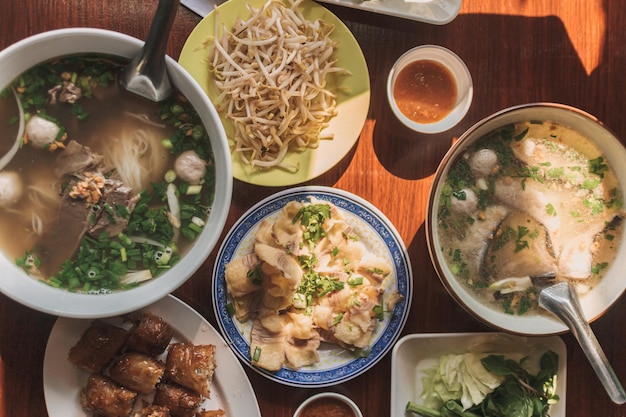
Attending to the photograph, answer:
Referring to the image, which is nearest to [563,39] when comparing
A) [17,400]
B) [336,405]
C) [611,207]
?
[611,207]

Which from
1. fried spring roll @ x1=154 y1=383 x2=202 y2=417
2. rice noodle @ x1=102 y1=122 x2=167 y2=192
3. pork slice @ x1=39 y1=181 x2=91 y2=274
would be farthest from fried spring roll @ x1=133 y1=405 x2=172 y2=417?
rice noodle @ x1=102 y1=122 x2=167 y2=192

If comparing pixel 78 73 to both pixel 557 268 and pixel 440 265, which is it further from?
pixel 557 268

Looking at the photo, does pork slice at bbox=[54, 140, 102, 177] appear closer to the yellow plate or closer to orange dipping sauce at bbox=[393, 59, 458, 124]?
the yellow plate

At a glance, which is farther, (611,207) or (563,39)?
(563,39)

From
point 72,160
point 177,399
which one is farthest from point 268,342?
point 72,160

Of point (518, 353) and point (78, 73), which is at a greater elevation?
point (78, 73)

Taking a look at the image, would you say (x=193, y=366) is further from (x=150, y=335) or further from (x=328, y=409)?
(x=328, y=409)

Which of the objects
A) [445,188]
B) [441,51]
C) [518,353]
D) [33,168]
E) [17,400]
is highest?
[441,51]
